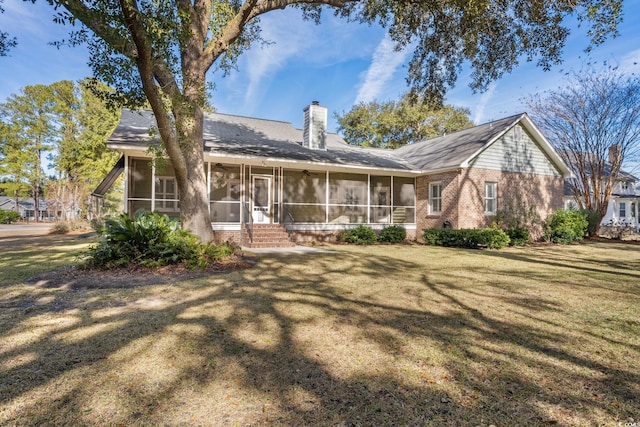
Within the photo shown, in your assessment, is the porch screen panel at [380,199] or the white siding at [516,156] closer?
the white siding at [516,156]

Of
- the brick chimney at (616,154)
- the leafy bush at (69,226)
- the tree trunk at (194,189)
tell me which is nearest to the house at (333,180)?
the tree trunk at (194,189)

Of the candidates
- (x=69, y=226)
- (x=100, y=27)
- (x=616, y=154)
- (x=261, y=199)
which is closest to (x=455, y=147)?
(x=261, y=199)

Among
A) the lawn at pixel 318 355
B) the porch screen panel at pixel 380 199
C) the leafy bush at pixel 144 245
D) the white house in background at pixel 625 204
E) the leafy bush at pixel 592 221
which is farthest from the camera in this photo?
the white house in background at pixel 625 204

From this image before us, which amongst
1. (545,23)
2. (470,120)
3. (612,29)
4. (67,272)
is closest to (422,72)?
(545,23)

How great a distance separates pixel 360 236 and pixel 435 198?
14.4 feet

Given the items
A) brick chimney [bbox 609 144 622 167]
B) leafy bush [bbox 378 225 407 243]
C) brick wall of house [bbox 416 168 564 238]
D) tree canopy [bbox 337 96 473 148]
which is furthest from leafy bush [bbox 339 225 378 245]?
tree canopy [bbox 337 96 473 148]

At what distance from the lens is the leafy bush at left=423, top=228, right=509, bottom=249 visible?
12.8 meters

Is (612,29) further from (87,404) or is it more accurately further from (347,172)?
(87,404)

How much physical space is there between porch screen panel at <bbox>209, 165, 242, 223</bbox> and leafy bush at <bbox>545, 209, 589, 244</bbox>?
14.6 metres

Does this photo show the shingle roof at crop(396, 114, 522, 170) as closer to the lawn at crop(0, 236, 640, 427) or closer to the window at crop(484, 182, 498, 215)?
the window at crop(484, 182, 498, 215)

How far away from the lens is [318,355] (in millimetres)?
3107

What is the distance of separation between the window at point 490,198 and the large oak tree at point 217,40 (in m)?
5.52

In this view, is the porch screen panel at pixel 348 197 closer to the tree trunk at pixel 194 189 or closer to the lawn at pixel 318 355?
the tree trunk at pixel 194 189

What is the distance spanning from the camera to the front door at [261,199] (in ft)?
47.3
